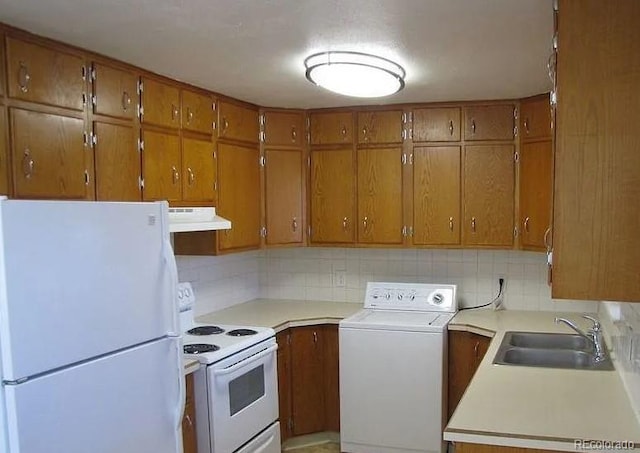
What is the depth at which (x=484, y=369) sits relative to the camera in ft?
8.20

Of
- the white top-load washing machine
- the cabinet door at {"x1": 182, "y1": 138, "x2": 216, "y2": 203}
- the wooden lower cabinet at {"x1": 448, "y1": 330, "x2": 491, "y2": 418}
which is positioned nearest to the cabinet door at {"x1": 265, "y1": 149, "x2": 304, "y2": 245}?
the cabinet door at {"x1": 182, "y1": 138, "x2": 216, "y2": 203}

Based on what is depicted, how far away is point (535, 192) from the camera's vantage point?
3451 millimetres

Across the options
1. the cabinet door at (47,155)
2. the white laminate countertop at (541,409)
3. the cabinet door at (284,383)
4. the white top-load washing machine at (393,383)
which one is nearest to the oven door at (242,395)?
the cabinet door at (284,383)

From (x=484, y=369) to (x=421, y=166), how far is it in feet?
5.30

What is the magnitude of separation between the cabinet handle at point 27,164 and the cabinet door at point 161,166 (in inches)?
25.9

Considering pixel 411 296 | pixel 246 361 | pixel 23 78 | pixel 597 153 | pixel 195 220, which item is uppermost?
pixel 23 78

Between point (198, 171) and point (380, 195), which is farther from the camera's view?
point (380, 195)

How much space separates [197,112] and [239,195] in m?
0.63

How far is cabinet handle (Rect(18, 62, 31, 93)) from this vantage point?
2092 millimetres

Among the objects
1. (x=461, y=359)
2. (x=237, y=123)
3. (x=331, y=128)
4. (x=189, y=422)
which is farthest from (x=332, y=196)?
(x=189, y=422)

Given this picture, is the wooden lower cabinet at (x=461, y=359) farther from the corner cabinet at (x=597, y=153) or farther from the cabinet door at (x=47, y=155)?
the cabinet door at (x=47, y=155)

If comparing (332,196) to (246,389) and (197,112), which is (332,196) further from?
(246,389)

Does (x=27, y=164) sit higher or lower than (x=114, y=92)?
lower

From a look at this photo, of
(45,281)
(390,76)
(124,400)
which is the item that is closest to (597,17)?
(390,76)
